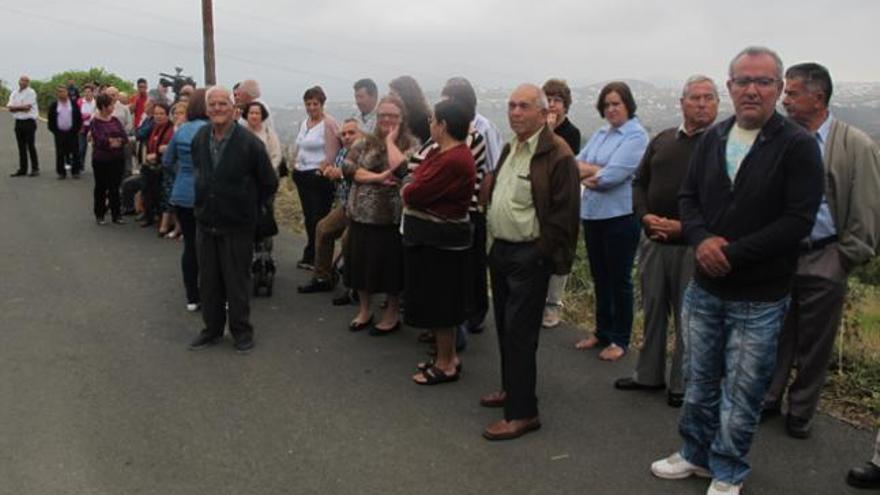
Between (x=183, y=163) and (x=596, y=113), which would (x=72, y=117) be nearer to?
(x=183, y=163)

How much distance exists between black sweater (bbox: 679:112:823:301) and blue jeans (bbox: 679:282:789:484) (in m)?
0.11

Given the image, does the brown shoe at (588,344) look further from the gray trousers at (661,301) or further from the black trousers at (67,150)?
the black trousers at (67,150)

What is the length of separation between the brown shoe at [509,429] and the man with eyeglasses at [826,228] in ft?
4.85

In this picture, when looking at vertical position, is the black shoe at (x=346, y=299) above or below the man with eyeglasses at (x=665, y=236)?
below

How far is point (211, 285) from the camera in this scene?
5.63 metres

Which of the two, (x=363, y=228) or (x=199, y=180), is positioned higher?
(x=199, y=180)

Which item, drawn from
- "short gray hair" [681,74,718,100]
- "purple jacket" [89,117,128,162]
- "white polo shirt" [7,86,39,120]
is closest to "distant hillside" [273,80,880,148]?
"short gray hair" [681,74,718,100]

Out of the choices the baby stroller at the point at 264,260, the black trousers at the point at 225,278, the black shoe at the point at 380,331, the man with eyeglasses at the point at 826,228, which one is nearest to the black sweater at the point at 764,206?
the man with eyeglasses at the point at 826,228

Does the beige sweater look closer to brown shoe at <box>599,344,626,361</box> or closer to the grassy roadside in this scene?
the grassy roadside

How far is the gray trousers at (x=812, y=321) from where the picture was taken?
4.00m

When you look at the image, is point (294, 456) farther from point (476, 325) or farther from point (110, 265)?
point (110, 265)

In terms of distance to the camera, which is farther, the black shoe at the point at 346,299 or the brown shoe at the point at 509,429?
the black shoe at the point at 346,299

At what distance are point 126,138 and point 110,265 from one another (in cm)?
293

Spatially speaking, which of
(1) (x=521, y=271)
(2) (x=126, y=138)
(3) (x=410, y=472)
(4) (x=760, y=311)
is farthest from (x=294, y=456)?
(2) (x=126, y=138)
